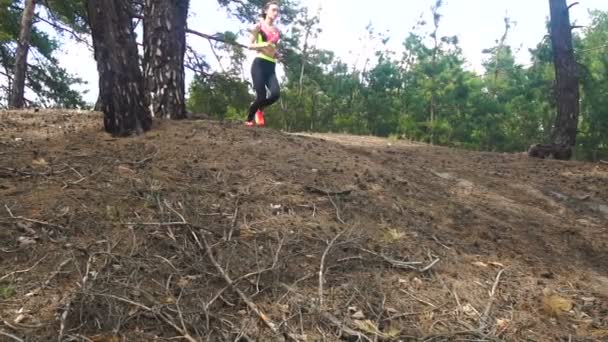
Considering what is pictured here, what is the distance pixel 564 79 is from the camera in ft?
26.6

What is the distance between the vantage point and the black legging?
6.36m

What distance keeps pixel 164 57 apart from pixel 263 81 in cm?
→ 119

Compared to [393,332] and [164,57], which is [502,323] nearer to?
[393,332]

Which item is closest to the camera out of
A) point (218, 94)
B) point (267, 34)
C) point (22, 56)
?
point (267, 34)

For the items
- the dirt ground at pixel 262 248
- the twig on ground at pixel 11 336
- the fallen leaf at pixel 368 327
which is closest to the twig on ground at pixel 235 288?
the dirt ground at pixel 262 248

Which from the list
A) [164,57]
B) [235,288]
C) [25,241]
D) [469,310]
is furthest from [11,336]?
[164,57]

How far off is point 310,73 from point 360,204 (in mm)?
11450

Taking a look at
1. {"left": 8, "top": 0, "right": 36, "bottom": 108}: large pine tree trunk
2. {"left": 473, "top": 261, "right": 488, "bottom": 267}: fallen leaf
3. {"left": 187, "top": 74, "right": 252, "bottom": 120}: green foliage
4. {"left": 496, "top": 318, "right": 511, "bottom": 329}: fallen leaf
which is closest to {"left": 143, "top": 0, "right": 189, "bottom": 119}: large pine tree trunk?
{"left": 187, "top": 74, "right": 252, "bottom": 120}: green foliage

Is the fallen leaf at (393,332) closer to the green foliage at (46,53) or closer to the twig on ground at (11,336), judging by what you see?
the twig on ground at (11,336)

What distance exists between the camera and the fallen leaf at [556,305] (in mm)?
3193

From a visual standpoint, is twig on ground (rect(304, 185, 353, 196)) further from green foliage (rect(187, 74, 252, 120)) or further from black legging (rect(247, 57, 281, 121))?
green foliage (rect(187, 74, 252, 120))

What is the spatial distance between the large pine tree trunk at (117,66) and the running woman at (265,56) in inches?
64.7

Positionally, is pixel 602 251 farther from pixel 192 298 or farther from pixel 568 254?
pixel 192 298

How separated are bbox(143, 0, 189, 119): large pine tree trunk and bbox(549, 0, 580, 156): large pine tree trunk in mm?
5683
